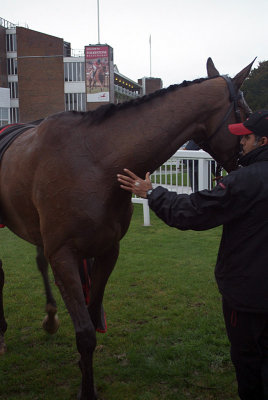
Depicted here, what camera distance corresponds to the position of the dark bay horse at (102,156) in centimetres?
255

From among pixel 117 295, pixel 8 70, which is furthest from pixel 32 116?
pixel 117 295

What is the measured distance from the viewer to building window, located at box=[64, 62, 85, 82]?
2258 inches

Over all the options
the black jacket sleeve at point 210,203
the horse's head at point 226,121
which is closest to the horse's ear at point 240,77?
the horse's head at point 226,121

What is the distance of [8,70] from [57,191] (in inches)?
2397

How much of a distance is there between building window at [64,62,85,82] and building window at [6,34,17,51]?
773cm

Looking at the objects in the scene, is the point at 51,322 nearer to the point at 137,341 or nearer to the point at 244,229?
the point at 137,341

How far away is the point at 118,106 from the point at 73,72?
58584 mm

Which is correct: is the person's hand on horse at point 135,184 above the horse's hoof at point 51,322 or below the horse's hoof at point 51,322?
above

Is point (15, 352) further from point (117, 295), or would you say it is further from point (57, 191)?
point (57, 191)

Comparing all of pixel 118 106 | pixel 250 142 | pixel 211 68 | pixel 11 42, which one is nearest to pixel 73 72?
pixel 11 42

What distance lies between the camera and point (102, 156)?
2.59 meters

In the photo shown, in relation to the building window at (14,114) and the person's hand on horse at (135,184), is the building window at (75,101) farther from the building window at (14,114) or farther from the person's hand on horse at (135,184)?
the person's hand on horse at (135,184)

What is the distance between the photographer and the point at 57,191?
8.61 ft

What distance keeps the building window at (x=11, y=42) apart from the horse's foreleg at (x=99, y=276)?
2397 inches
